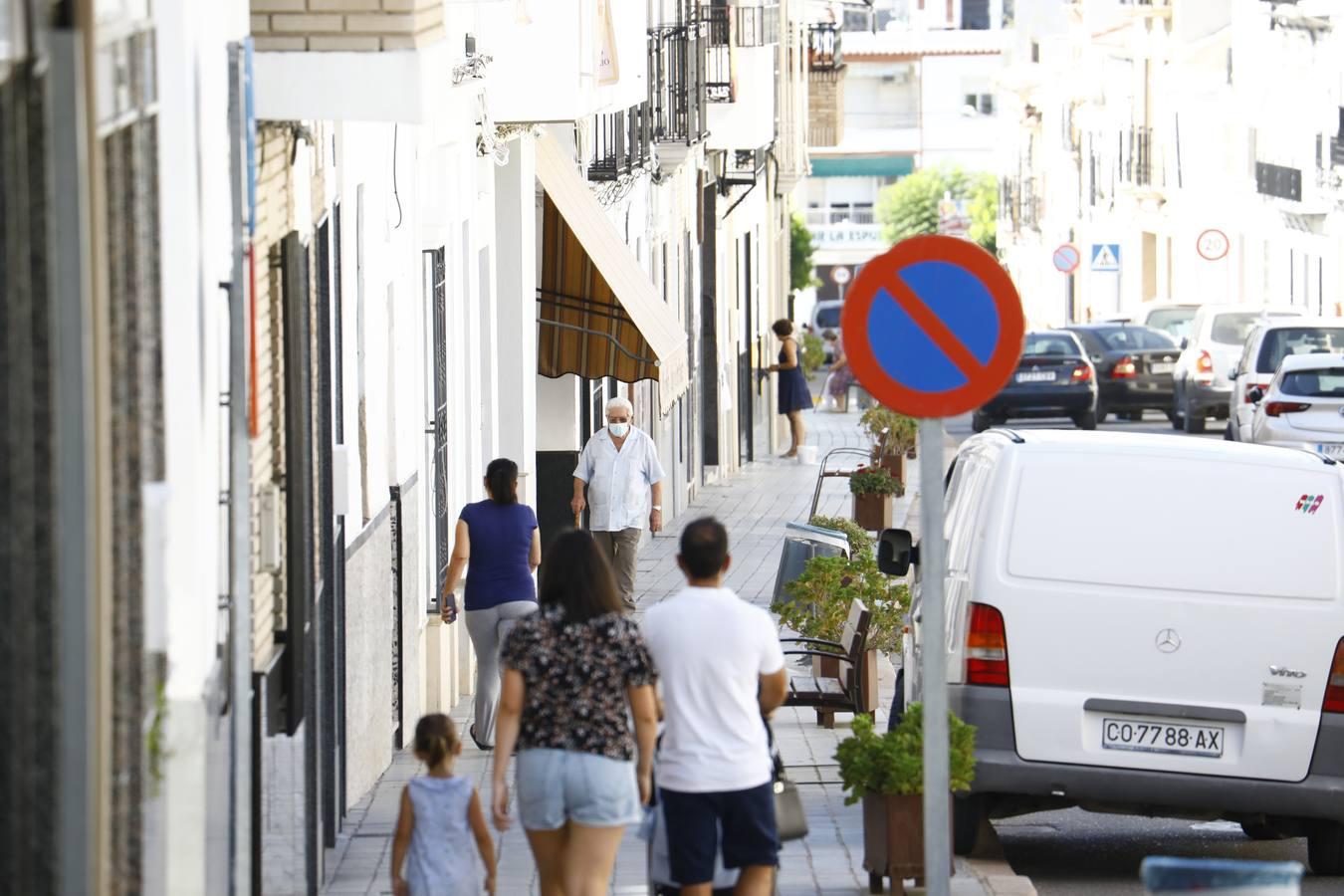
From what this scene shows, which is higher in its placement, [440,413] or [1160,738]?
[440,413]

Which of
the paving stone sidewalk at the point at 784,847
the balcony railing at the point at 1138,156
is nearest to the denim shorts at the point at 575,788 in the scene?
the paving stone sidewalk at the point at 784,847

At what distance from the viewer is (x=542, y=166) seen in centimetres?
1678

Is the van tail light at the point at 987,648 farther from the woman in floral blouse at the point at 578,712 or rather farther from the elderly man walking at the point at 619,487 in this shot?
the elderly man walking at the point at 619,487

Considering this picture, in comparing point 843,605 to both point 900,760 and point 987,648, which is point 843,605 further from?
point 900,760

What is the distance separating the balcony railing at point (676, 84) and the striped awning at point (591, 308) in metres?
5.44

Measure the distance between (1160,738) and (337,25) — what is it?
390cm

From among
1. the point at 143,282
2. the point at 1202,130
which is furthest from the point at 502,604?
the point at 1202,130

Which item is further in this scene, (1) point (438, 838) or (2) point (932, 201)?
(2) point (932, 201)

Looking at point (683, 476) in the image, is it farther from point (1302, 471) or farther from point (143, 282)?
point (143, 282)

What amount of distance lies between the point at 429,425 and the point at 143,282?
8017 millimetres

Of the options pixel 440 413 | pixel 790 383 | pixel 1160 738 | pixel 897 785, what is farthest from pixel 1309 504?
pixel 790 383

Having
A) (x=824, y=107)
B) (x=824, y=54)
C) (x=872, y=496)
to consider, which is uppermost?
(x=824, y=54)

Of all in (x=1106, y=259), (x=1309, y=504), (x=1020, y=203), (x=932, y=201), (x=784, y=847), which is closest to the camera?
(x=1309, y=504)

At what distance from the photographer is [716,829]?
6918 mm
